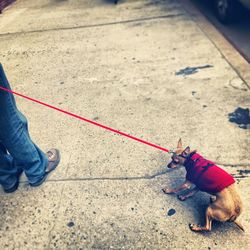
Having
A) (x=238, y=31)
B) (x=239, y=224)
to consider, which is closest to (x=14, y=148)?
(x=239, y=224)

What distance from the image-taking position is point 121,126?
3.69 m

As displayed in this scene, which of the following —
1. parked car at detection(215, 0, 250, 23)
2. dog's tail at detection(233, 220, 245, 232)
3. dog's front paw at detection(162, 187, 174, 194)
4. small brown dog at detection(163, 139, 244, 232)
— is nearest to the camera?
small brown dog at detection(163, 139, 244, 232)

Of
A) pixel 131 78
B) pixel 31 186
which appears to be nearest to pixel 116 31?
pixel 131 78

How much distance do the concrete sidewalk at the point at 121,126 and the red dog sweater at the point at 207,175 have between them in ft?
1.21

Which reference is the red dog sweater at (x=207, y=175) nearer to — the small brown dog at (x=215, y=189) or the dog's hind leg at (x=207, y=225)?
the small brown dog at (x=215, y=189)

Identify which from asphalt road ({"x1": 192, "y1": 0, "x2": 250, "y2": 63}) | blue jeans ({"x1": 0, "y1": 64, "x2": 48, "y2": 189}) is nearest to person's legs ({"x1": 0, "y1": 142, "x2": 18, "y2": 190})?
blue jeans ({"x1": 0, "y1": 64, "x2": 48, "y2": 189})

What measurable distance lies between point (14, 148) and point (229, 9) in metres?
4.94

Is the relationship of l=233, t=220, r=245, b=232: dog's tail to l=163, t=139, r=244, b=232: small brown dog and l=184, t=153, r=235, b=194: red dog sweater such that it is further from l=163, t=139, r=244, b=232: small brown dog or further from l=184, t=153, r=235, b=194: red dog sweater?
l=184, t=153, r=235, b=194: red dog sweater

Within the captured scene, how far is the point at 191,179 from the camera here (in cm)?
247

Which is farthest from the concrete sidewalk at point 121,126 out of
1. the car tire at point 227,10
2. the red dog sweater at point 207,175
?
the car tire at point 227,10

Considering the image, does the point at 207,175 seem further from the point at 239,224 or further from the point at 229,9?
the point at 229,9

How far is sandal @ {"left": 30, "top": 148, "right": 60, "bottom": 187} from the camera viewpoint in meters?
3.04

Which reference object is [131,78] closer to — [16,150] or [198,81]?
[198,81]

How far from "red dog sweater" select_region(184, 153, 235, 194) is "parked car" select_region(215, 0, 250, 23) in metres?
4.19
